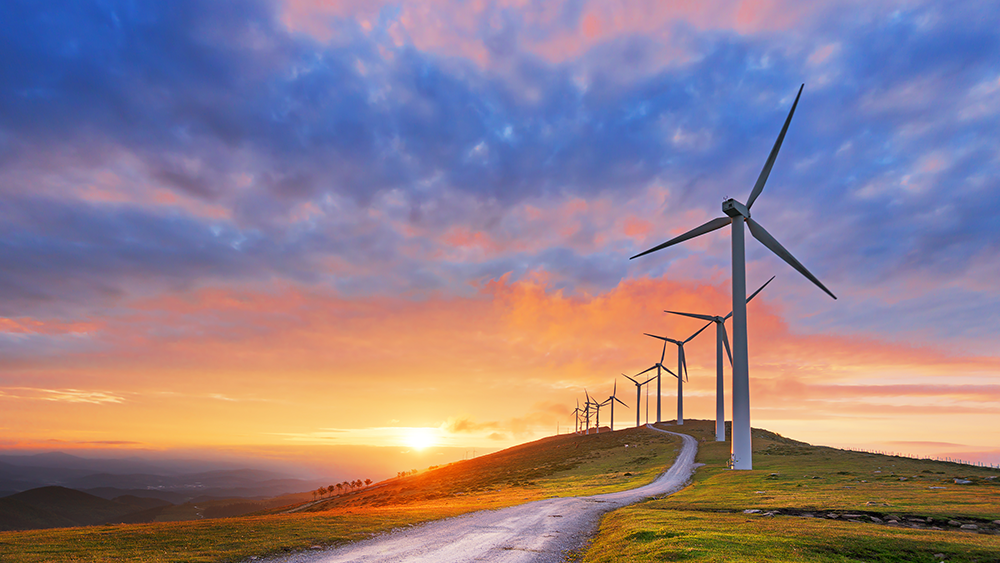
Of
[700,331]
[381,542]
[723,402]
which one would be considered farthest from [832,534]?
[700,331]

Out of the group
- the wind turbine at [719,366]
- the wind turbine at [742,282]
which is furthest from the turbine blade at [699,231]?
the wind turbine at [719,366]

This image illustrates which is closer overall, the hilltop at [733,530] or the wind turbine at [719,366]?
the hilltop at [733,530]

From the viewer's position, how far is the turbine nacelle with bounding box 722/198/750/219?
8800 cm

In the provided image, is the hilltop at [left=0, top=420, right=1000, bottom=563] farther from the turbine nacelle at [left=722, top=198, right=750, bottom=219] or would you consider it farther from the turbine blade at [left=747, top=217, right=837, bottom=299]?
the turbine nacelle at [left=722, top=198, right=750, bottom=219]

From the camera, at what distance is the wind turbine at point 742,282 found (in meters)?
78.6

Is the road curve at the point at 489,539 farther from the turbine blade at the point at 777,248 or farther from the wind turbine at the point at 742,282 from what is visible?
the turbine blade at the point at 777,248

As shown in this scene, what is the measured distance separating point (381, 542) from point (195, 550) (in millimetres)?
11723

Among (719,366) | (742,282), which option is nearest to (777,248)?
(742,282)

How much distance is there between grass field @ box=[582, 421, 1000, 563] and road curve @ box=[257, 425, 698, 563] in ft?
10.3

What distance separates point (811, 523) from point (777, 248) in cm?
5981

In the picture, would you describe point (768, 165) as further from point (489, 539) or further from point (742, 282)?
point (489, 539)

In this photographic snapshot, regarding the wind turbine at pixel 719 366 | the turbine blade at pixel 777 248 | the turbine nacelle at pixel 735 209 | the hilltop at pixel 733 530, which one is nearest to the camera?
the hilltop at pixel 733 530

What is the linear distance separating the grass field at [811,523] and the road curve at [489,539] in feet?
10.3

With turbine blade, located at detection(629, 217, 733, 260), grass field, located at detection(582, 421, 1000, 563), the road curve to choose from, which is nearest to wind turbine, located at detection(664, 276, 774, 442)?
turbine blade, located at detection(629, 217, 733, 260)
